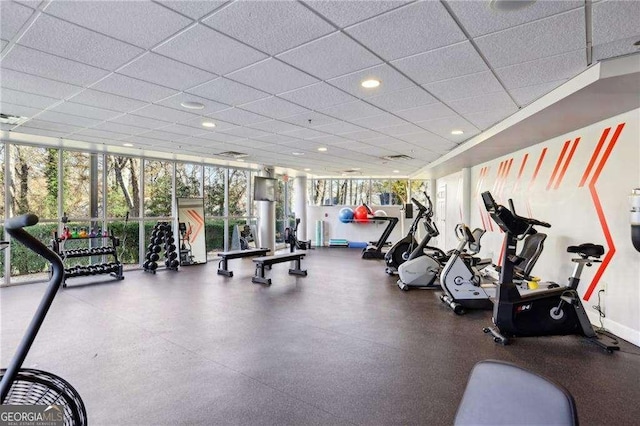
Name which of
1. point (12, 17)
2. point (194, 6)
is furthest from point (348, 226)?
point (12, 17)

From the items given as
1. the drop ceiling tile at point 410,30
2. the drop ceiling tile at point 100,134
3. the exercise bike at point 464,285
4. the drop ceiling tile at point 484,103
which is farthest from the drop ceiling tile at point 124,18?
the exercise bike at point 464,285

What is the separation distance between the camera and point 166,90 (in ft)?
12.9

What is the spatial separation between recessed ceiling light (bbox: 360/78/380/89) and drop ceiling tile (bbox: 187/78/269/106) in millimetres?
1119

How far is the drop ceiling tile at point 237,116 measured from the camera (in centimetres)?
477

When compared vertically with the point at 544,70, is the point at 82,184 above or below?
below

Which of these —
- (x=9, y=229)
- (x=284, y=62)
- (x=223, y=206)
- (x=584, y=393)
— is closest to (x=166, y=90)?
(x=284, y=62)

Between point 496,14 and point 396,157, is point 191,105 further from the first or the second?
point 396,157

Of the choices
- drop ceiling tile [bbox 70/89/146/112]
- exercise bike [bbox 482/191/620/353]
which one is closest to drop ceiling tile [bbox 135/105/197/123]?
drop ceiling tile [bbox 70/89/146/112]

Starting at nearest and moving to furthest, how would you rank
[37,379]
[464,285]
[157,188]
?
[37,379] → [464,285] → [157,188]

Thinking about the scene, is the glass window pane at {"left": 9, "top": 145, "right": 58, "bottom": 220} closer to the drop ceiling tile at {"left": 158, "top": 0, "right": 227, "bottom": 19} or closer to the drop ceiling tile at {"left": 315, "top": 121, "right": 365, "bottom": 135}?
the drop ceiling tile at {"left": 315, "top": 121, "right": 365, "bottom": 135}

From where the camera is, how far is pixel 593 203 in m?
4.48

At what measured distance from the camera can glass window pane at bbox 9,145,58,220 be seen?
267 inches

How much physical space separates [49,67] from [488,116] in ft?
16.7

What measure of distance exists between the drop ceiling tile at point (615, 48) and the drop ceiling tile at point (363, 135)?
10.8 feet
